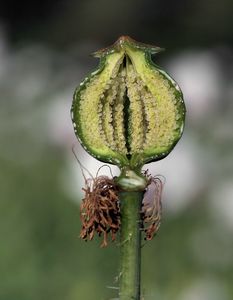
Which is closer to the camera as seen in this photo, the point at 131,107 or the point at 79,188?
the point at 131,107

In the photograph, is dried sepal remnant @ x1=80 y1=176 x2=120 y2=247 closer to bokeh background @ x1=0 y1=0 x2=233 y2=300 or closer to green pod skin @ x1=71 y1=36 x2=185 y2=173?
green pod skin @ x1=71 y1=36 x2=185 y2=173

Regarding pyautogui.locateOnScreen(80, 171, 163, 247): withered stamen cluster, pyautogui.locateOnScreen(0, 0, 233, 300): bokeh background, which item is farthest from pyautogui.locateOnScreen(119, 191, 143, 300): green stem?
pyautogui.locateOnScreen(0, 0, 233, 300): bokeh background

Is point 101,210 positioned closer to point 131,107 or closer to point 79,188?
point 131,107

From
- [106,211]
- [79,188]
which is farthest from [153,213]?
[79,188]

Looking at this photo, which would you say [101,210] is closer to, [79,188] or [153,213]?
[153,213]

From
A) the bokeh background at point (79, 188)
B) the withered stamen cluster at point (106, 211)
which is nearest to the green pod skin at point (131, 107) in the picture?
the withered stamen cluster at point (106, 211)

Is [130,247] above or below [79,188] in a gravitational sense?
below

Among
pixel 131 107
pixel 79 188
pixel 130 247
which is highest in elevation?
pixel 79 188

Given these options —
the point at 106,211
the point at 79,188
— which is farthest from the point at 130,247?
the point at 79,188
